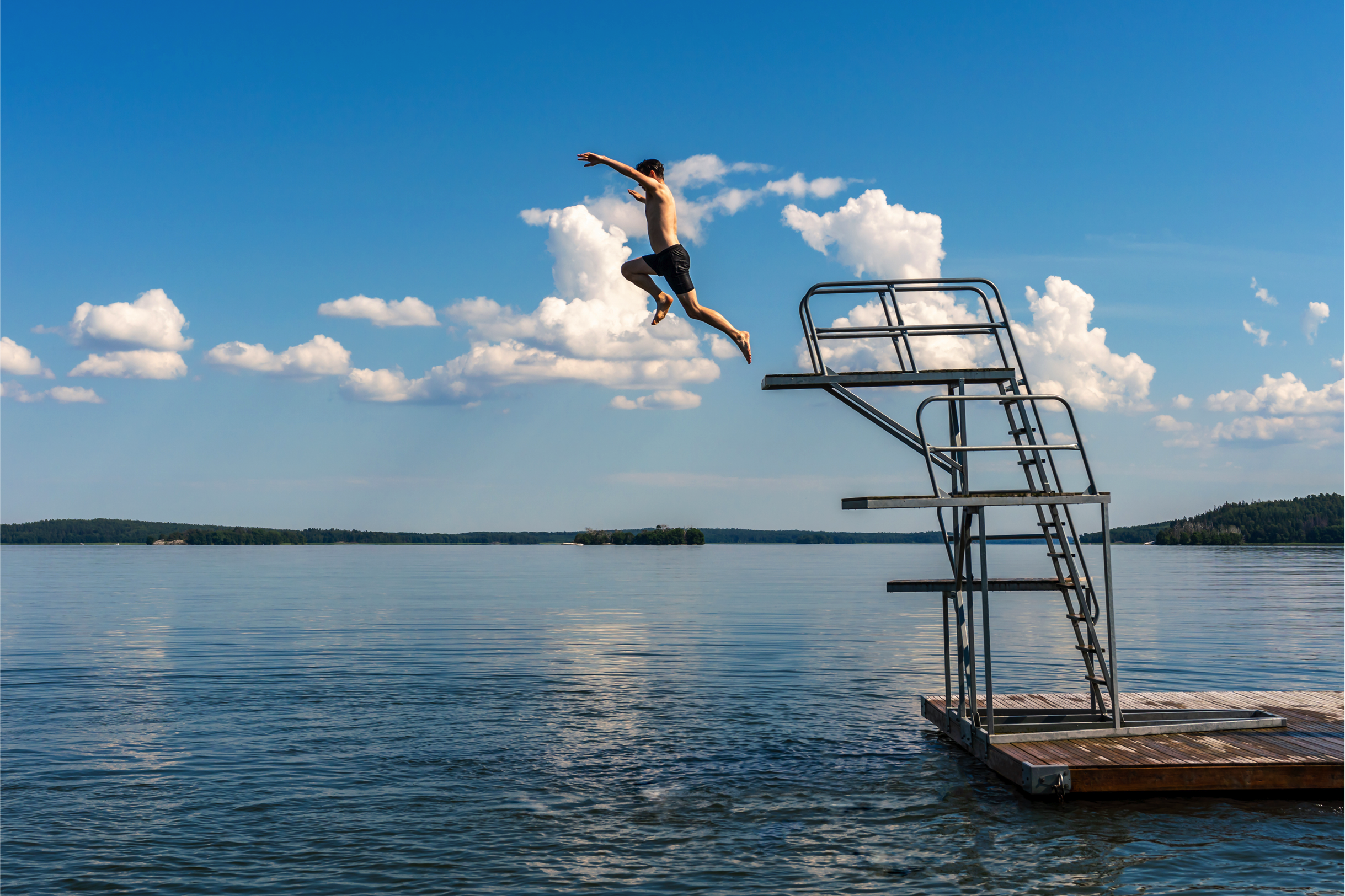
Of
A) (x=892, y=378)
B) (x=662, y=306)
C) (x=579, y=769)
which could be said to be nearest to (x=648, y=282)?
(x=662, y=306)

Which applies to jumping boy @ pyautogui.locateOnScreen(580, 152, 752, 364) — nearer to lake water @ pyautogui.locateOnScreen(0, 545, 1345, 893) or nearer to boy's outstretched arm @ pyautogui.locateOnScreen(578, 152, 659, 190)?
boy's outstretched arm @ pyautogui.locateOnScreen(578, 152, 659, 190)

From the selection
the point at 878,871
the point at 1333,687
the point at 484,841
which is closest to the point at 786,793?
the point at 878,871

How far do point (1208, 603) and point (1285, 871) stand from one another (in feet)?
165

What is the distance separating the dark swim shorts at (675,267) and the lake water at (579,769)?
6285 mm

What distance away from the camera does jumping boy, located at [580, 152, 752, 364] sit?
10.1 meters

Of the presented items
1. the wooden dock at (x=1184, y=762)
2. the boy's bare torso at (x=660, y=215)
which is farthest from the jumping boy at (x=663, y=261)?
the wooden dock at (x=1184, y=762)

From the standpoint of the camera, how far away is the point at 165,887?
10.7 m

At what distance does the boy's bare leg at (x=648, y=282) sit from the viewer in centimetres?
1032

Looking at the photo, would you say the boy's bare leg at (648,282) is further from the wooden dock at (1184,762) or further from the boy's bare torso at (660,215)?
the wooden dock at (1184,762)

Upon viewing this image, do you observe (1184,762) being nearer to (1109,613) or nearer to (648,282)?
(1109,613)

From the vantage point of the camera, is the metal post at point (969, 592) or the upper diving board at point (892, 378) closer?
the upper diving board at point (892, 378)

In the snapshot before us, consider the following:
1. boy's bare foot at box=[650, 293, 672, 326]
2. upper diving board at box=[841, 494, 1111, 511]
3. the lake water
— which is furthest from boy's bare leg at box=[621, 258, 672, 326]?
the lake water

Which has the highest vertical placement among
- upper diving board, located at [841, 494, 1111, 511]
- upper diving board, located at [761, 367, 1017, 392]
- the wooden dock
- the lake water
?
upper diving board, located at [761, 367, 1017, 392]

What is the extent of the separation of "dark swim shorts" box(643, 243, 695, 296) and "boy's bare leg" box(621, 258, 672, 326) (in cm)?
8
